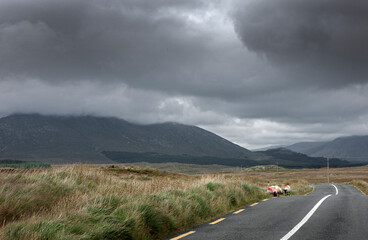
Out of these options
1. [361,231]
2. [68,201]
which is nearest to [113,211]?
[68,201]

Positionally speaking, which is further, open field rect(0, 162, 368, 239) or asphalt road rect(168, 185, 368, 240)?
asphalt road rect(168, 185, 368, 240)

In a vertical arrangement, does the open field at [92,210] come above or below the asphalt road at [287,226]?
above

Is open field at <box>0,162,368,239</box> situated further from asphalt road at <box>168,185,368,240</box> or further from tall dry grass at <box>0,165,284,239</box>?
asphalt road at <box>168,185,368,240</box>

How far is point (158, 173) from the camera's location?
5125 centimetres

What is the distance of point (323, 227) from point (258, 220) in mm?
2051

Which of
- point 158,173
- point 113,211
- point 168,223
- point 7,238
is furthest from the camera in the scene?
point 158,173

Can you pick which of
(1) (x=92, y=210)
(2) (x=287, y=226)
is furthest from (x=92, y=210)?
(2) (x=287, y=226)

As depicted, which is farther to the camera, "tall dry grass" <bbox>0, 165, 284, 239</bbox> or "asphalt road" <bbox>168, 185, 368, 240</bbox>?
"asphalt road" <bbox>168, 185, 368, 240</bbox>

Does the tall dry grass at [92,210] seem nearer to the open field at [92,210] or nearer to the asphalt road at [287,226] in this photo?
the open field at [92,210]

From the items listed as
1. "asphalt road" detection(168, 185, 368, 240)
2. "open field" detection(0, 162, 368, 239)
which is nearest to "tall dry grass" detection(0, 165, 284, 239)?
"open field" detection(0, 162, 368, 239)

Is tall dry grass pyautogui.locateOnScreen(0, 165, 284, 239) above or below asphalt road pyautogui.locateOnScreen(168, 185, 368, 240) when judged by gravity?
above

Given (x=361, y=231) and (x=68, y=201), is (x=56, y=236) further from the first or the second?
(x=361, y=231)

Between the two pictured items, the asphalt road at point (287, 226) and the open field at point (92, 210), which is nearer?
the open field at point (92, 210)

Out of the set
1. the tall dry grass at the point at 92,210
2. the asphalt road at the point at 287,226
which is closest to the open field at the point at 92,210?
the tall dry grass at the point at 92,210
